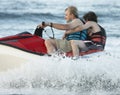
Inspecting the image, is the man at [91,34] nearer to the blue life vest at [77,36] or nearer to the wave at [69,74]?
the blue life vest at [77,36]

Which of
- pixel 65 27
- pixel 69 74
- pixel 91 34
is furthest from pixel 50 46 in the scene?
pixel 91 34

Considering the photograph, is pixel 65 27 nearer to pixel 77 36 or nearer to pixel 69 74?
pixel 77 36

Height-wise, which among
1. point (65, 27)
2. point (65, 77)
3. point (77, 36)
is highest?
point (65, 27)

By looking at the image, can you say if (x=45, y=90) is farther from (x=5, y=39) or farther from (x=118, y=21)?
(x=118, y=21)

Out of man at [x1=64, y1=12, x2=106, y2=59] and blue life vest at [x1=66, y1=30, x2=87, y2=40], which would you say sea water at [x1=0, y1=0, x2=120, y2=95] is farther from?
blue life vest at [x1=66, y1=30, x2=87, y2=40]

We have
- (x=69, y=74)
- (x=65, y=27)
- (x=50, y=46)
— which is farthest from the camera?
(x=65, y=27)

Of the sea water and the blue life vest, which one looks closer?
the sea water

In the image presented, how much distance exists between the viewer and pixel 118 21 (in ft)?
79.0

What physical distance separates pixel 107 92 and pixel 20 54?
1506mm

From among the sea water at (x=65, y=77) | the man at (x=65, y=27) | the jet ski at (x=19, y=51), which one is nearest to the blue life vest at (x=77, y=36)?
the man at (x=65, y=27)

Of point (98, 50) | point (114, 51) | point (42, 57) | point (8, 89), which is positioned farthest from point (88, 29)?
point (114, 51)

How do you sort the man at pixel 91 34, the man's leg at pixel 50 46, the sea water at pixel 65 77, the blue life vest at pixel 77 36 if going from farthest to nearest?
1. the blue life vest at pixel 77 36
2. the man at pixel 91 34
3. the man's leg at pixel 50 46
4. the sea water at pixel 65 77

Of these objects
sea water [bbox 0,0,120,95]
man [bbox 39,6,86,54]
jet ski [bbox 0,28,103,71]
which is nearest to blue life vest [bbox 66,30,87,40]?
man [bbox 39,6,86,54]

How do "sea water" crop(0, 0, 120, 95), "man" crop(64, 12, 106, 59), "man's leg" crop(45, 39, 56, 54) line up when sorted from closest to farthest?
1. "sea water" crop(0, 0, 120, 95)
2. "man's leg" crop(45, 39, 56, 54)
3. "man" crop(64, 12, 106, 59)
